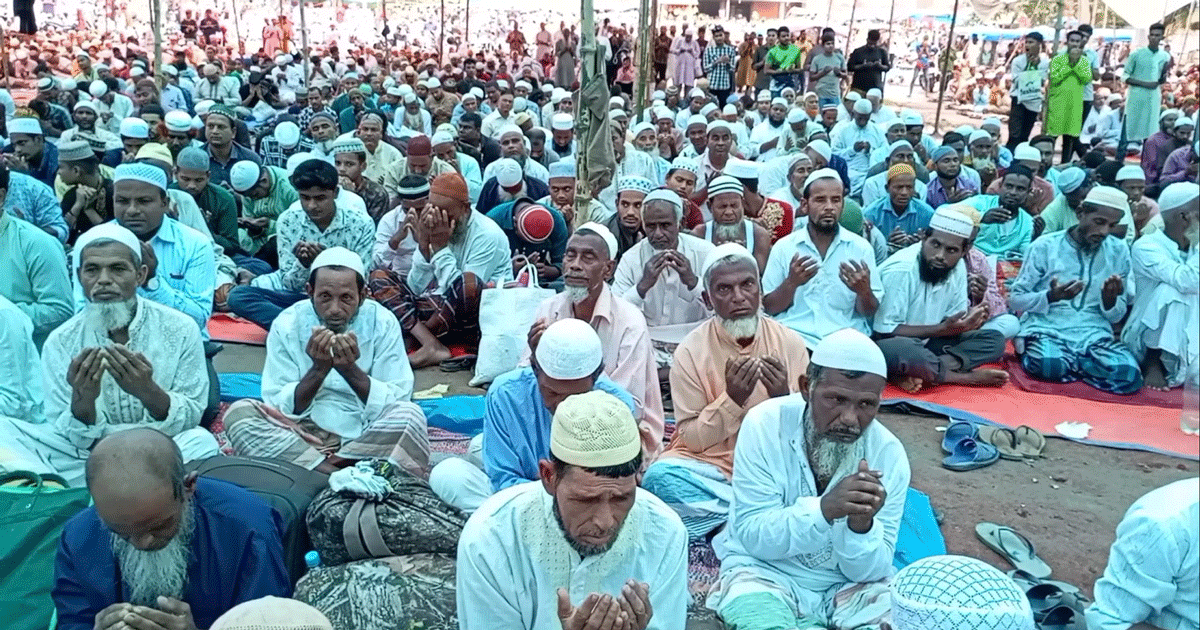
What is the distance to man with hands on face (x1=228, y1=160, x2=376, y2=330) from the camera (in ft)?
20.5

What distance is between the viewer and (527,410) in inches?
139

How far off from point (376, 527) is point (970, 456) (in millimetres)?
2921

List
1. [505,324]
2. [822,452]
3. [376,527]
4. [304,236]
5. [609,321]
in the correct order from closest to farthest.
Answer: [822,452]
[376,527]
[609,321]
[505,324]
[304,236]

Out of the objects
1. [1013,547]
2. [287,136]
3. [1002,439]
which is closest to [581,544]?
[1013,547]

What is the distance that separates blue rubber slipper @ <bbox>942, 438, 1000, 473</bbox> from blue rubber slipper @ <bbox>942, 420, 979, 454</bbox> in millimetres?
29

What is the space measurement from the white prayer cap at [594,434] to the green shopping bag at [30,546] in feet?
5.39

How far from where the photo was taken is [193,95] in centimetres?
1675

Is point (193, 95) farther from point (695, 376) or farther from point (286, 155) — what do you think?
point (695, 376)

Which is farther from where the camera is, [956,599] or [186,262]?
[186,262]

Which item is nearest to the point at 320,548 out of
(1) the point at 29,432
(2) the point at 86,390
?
(2) the point at 86,390

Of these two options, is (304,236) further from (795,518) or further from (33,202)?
(795,518)

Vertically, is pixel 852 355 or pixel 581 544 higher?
pixel 852 355

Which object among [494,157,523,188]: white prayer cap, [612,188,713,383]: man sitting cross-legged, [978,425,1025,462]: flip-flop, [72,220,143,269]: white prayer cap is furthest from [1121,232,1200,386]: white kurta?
[72,220,143,269]: white prayer cap

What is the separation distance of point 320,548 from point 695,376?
1578 mm
